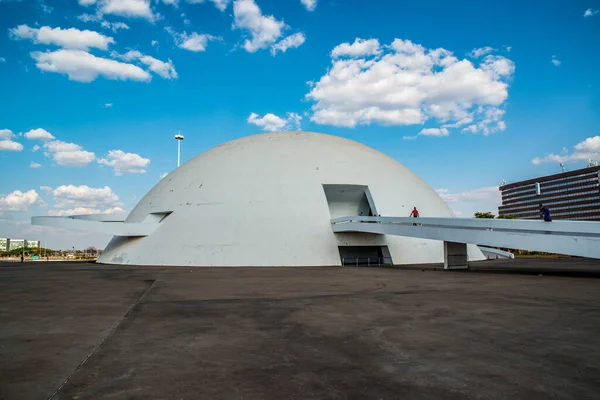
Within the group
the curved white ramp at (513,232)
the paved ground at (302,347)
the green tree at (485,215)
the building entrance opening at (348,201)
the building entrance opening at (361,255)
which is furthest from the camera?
the green tree at (485,215)

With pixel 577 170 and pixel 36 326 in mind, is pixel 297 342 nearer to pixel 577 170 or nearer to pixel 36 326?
pixel 36 326

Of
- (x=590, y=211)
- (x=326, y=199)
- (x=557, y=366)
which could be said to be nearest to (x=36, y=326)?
(x=557, y=366)

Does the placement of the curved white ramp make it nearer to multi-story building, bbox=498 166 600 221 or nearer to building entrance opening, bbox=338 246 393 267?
building entrance opening, bbox=338 246 393 267

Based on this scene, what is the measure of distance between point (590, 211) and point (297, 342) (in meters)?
137

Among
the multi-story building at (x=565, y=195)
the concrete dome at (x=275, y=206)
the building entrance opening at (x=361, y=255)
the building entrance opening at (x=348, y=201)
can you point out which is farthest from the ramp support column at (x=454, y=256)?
the multi-story building at (x=565, y=195)

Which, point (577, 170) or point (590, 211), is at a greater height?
point (577, 170)

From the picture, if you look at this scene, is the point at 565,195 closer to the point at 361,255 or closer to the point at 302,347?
the point at 361,255

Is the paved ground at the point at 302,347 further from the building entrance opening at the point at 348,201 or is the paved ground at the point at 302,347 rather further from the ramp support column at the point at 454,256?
the building entrance opening at the point at 348,201

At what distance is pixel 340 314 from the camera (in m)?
7.16

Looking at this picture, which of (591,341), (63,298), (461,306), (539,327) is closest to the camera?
(591,341)

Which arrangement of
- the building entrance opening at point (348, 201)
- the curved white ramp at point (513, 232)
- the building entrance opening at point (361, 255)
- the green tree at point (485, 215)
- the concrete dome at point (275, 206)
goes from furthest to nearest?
the green tree at point (485, 215), the building entrance opening at point (348, 201), the building entrance opening at point (361, 255), the concrete dome at point (275, 206), the curved white ramp at point (513, 232)

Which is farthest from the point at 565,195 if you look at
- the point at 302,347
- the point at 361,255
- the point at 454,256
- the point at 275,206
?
the point at 302,347

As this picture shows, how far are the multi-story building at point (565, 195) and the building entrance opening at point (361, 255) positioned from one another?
332ft

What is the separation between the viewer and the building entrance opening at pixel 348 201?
25.1m
